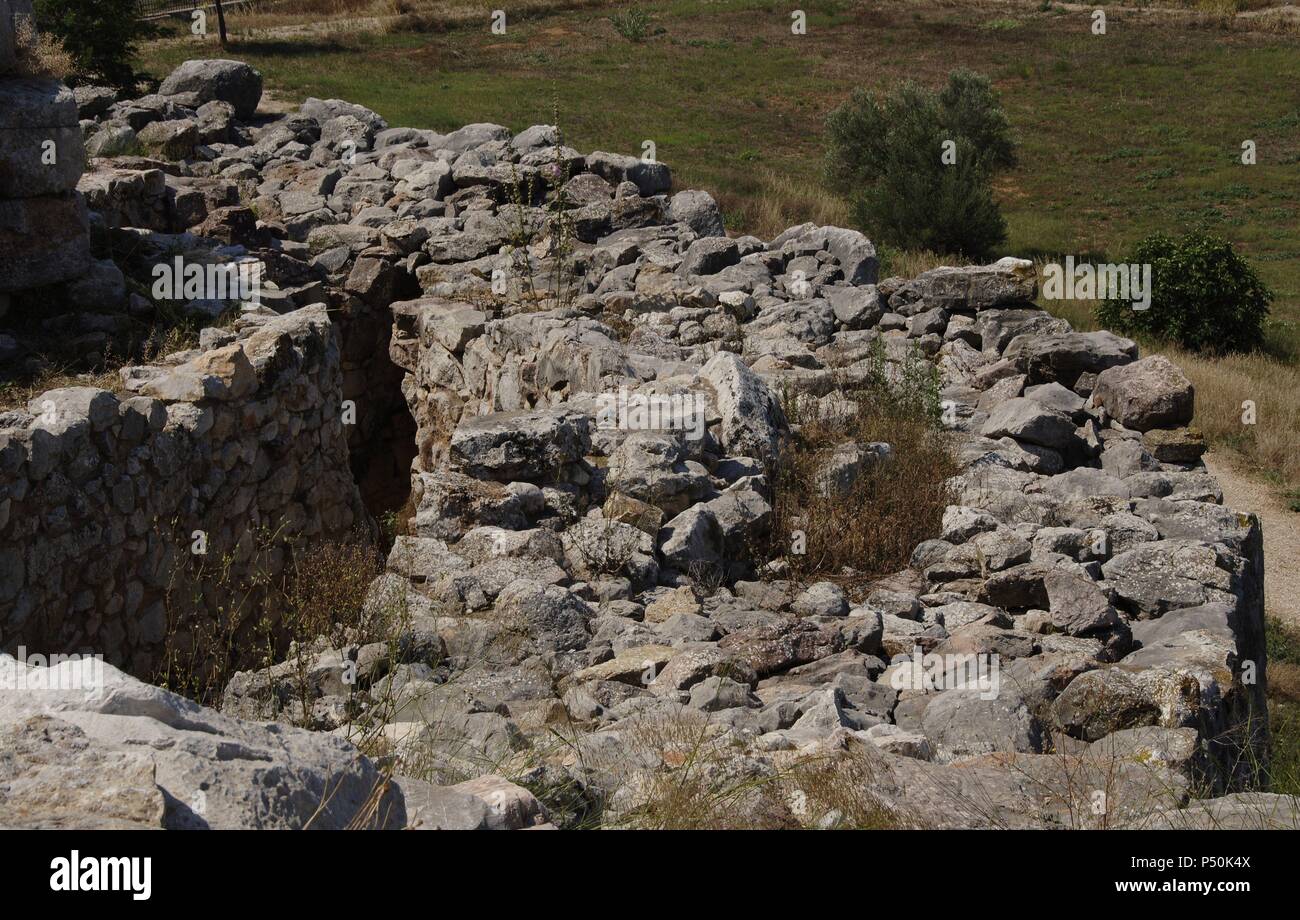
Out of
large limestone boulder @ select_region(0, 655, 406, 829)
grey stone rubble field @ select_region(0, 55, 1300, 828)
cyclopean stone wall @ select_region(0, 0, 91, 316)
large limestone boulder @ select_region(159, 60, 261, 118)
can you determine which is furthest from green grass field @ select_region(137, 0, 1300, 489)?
large limestone boulder @ select_region(0, 655, 406, 829)

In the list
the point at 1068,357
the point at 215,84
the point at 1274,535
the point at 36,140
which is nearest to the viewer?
the point at 36,140

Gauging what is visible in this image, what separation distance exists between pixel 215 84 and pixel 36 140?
8.16 meters

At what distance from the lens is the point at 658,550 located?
20.6ft

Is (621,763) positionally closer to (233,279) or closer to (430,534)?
(430,534)

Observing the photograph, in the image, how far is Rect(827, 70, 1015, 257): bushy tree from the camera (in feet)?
57.8

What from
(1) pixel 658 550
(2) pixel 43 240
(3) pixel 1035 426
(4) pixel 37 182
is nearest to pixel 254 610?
(1) pixel 658 550

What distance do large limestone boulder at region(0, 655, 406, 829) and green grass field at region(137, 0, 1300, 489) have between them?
11.2m

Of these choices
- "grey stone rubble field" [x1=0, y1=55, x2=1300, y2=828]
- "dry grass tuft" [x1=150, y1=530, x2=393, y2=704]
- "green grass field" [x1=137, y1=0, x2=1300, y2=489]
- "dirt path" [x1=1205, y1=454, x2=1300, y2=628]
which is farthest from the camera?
"green grass field" [x1=137, y1=0, x2=1300, y2=489]

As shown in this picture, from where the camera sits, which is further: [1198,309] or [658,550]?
[1198,309]

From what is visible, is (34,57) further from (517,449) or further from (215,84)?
(215,84)

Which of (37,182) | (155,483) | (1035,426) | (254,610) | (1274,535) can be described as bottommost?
(1274,535)

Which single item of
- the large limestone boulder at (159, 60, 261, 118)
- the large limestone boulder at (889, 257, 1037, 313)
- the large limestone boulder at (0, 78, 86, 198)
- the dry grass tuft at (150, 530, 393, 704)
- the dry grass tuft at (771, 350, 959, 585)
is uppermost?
the large limestone boulder at (159, 60, 261, 118)

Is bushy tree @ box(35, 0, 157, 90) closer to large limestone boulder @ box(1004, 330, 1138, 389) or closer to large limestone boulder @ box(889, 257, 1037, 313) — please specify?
large limestone boulder @ box(889, 257, 1037, 313)

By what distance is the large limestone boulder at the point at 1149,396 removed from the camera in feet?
26.7
